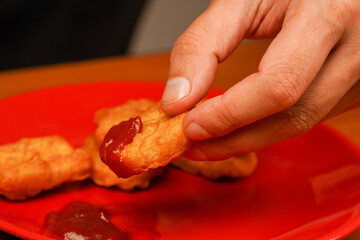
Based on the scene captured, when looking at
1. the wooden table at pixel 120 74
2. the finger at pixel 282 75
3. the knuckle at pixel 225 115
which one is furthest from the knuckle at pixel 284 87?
the wooden table at pixel 120 74

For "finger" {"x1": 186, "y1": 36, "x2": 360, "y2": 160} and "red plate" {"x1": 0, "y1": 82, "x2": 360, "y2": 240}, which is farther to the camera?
"red plate" {"x1": 0, "y1": 82, "x2": 360, "y2": 240}

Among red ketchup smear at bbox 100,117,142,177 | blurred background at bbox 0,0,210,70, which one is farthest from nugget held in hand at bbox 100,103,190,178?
blurred background at bbox 0,0,210,70

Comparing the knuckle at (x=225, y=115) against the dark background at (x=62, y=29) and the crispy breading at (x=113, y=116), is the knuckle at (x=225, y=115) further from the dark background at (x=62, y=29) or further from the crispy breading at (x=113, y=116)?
the dark background at (x=62, y=29)

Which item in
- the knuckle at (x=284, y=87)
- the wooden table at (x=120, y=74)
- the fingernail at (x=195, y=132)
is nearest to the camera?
the knuckle at (x=284, y=87)

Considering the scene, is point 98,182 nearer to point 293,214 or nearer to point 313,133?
point 293,214

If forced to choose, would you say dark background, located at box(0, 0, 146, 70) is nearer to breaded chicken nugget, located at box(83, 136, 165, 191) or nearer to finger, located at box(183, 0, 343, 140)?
breaded chicken nugget, located at box(83, 136, 165, 191)

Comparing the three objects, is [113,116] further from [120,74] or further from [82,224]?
[120,74]
